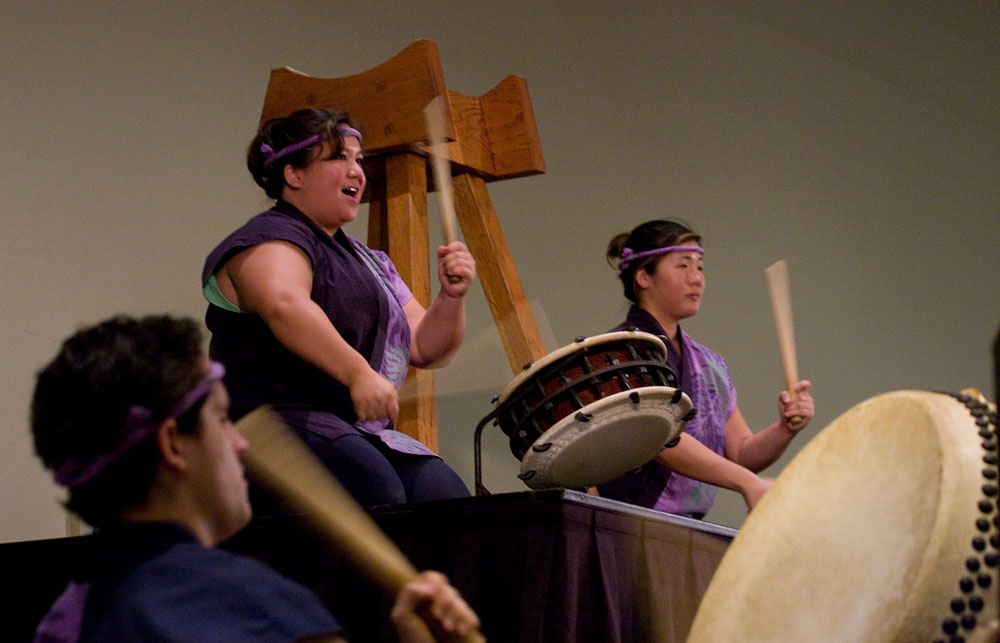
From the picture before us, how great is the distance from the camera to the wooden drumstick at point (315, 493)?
1015 millimetres

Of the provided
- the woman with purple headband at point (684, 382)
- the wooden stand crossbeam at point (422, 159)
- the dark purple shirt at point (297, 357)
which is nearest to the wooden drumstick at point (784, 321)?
the woman with purple headband at point (684, 382)

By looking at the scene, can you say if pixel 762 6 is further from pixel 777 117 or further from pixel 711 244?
pixel 711 244

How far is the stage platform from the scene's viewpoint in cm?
158

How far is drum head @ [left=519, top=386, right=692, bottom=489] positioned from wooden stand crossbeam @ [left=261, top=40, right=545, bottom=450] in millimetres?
732

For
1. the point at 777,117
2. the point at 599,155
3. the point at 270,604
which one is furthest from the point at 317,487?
the point at 777,117

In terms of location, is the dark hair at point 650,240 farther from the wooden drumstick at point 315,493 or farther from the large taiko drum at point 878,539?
the wooden drumstick at point 315,493

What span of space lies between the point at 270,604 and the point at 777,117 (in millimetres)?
3598

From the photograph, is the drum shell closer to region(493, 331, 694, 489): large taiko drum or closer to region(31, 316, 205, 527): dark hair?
region(493, 331, 694, 489): large taiko drum

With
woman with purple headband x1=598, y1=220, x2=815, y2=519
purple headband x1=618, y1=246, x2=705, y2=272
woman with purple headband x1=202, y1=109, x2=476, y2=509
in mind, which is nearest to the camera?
woman with purple headband x1=202, y1=109, x2=476, y2=509

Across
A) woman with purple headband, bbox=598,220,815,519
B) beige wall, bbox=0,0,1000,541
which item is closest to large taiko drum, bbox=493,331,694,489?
woman with purple headband, bbox=598,220,815,519

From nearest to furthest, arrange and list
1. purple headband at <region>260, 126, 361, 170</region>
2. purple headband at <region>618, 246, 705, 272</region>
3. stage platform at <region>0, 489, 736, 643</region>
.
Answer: stage platform at <region>0, 489, 736, 643</region>, purple headband at <region>260, 126, 361, 170</region>, purple headband at <region>618, 246, 705, 272</region>

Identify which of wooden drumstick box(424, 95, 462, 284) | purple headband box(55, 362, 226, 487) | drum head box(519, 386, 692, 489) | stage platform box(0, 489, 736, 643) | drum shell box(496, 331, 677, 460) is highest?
wooden drumstick box(424, 95, 462, 284)

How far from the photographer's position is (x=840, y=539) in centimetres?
123

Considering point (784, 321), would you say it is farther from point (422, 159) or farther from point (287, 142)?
point (287, 142)
